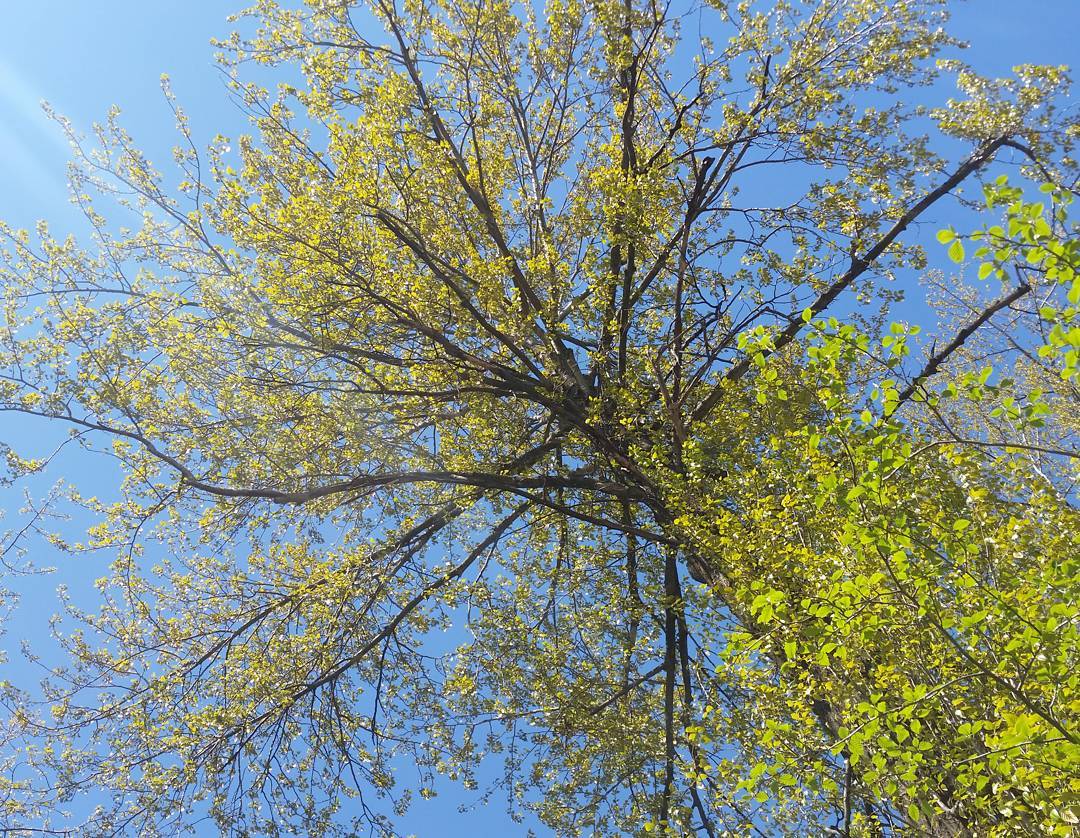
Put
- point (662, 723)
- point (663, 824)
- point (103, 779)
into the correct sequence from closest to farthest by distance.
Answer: point (663, 824) → point (103, 779) → point (662, 723)

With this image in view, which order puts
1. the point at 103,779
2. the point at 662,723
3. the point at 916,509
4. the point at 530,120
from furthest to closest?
the point at 530,120 < the point at 662,723 < the point at 103,779 < the point at 916,509

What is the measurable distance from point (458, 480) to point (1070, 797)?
6.36m

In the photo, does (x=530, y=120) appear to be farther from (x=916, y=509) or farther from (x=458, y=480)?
(x=916, y=509)

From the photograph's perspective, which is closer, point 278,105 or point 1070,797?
point 1070,797

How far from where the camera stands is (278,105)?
873cm

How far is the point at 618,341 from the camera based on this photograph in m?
9.59

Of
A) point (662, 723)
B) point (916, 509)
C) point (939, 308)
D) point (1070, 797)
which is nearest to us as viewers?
point (1070, 797)

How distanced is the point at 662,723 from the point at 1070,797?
6.61 meters

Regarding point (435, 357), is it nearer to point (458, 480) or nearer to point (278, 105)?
point (458, 480)

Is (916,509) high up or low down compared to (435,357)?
down

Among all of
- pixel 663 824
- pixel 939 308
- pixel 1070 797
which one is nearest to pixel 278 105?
pixel 663 824

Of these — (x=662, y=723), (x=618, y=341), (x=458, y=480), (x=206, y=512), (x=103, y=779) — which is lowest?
(x=662, y=723)

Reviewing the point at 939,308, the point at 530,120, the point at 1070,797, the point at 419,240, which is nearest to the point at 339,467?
the point at 419,240

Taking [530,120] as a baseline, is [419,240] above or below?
below
